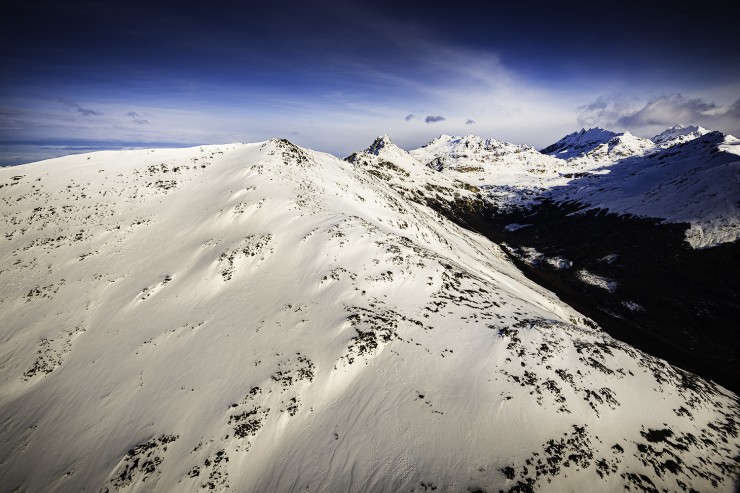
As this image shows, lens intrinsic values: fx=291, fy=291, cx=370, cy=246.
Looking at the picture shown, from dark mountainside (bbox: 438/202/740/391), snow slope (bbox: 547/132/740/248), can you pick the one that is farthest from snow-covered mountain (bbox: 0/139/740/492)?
snow slope (bbox: 547/132/740/248)

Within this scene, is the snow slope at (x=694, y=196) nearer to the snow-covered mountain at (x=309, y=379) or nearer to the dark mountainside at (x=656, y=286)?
the dark mountainside at (x=656, y=286)

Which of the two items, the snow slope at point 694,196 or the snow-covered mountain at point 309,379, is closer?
the snow-covered mountain at point 309,379

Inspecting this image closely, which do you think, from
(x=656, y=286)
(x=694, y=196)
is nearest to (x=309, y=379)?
(x=656, y=286)

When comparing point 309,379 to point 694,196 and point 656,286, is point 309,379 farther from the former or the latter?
point 694,196

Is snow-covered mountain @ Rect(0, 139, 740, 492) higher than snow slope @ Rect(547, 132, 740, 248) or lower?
lower

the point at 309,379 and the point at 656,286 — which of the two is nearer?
the point at 309,379

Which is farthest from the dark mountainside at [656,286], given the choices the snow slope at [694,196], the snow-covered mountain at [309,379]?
the snow-covered mountain at [309,379]

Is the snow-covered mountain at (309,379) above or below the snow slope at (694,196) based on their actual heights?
below

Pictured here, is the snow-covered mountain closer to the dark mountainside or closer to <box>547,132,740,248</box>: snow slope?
the dark mountainside
